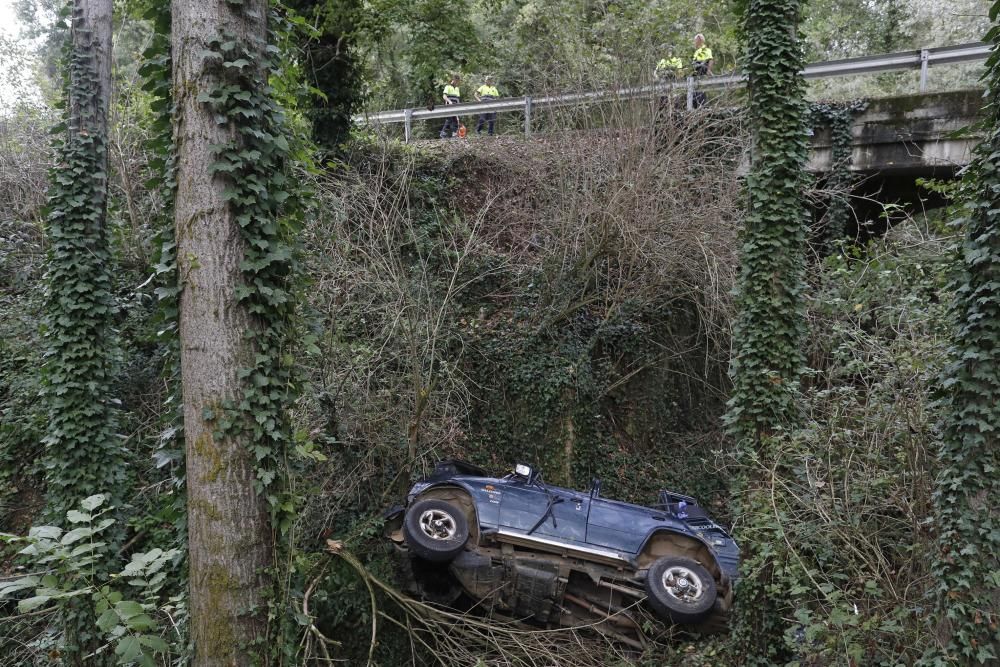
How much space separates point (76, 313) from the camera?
8594 millimetres

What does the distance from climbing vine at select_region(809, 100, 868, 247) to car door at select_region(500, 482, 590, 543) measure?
787cm

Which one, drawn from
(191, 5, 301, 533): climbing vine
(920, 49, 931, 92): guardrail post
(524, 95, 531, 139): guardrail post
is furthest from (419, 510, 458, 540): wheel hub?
(920, 49, 931, 92): guardrail post

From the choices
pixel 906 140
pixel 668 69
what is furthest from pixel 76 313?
pixel 906 140

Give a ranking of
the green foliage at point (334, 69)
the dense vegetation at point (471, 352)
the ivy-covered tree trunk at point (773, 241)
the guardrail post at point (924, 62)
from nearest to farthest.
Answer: the dense vegetation at point (471, 352) → the ivy-covered tree trunk at point (773, 241) → the guardrail post at point (924, 62) → the green foliage at point (334, 69)

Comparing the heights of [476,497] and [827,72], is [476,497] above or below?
below

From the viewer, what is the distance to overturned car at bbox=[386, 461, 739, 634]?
8820 millimetres

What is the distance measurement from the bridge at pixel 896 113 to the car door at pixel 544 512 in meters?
7.31

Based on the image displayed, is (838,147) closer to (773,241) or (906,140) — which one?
(906,140)

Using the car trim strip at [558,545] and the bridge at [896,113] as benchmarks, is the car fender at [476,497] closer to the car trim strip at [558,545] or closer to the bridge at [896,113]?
the car trim strip at [558,545]

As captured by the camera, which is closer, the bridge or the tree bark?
the tree bark

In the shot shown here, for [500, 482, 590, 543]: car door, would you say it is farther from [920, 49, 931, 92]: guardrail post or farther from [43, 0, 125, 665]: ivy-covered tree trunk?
[920, 49, 931, 92]: guardrail post

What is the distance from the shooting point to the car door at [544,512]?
9156 millimetres

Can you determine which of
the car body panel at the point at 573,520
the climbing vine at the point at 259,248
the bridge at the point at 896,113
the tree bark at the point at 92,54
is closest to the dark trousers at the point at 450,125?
the bridge at the point at 896,113

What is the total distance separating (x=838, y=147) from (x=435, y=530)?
10826mm
